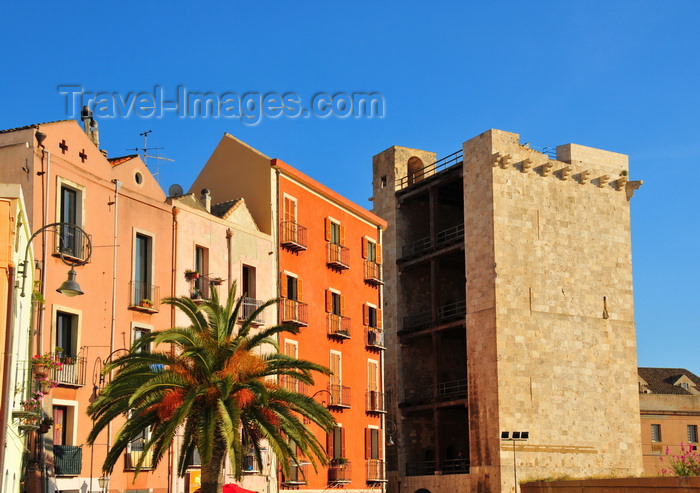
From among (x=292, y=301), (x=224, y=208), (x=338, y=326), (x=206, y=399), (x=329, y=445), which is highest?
(x=224, y=208)

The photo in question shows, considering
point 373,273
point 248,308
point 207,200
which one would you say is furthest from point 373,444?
point 207,200

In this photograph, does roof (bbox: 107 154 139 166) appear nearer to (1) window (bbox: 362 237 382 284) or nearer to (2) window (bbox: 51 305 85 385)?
(2) window (bbox: 51 305 85 385)

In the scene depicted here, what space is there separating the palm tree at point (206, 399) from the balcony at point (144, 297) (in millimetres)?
4371

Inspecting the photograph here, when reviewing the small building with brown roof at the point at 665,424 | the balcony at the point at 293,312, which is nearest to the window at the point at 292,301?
the balcony at the point at 293,312

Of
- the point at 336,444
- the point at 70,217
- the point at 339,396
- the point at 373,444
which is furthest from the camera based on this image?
the point at 373,444

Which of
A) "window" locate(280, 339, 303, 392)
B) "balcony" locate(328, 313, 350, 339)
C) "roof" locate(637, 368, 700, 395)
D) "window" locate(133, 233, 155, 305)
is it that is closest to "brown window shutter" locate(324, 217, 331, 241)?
"balcony" locate(328, 313, 350, 339)

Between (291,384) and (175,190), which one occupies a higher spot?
(175,190)

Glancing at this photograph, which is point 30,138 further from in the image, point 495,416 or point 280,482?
point 495,416

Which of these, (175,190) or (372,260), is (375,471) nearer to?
(372,260)

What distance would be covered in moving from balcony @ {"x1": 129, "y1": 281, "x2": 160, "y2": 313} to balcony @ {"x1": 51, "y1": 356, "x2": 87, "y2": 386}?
9.80 feet

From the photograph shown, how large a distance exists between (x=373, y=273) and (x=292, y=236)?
7703 millimetres

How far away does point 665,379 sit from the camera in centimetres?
8412

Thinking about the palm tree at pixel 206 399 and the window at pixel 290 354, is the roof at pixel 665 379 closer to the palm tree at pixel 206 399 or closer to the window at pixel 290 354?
the window at pixel 290 354

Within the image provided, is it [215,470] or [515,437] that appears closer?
[215,470]
